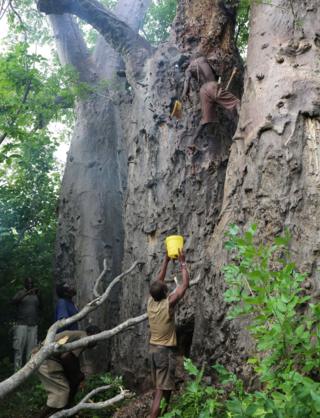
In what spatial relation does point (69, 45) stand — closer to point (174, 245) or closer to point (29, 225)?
point (29, 225)

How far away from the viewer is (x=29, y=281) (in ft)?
28.4

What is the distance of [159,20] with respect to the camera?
13617mm

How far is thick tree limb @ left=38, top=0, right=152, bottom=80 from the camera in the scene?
790cm

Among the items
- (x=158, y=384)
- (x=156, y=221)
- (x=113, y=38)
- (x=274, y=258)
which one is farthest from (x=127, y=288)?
(x=113, y=38)

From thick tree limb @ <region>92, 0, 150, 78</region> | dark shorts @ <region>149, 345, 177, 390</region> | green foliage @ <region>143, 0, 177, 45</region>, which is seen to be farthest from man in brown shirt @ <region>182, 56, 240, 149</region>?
green foliage @ <region>143, 0, 177, 45</region>

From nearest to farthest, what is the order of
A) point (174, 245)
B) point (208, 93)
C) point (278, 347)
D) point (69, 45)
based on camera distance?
point (278, 347)
point (174, 245)
point (208, 93)
point (69, 45)

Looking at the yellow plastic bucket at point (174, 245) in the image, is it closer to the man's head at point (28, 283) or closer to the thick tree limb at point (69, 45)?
the man's head at point (28, 283)

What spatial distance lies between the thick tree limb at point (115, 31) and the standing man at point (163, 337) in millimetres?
4125

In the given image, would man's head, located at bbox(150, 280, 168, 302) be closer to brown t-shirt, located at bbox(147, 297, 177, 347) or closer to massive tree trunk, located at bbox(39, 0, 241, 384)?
brown t-shirt, located at bbox(147, 297, 177, 347)

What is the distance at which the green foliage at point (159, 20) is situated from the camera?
12.6 meters

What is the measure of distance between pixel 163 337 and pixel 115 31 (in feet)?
17.1

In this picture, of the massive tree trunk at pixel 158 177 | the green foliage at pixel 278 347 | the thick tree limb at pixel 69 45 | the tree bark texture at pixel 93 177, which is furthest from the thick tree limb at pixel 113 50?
the green foliage at pixel 278 347

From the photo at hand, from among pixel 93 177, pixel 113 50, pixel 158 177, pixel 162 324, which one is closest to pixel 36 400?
pixel 162 324

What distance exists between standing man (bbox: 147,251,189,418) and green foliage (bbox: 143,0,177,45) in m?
8.30
